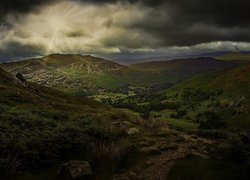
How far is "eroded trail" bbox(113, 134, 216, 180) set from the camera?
72.1ft

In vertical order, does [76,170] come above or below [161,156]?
above

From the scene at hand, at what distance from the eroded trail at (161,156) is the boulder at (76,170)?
2054mm

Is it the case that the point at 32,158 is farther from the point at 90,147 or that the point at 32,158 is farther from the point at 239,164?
the point at 239,164

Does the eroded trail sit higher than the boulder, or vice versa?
the boulder

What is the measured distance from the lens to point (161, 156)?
2683 cm

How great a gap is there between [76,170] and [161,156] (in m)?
8.91

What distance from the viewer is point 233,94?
19275 cm

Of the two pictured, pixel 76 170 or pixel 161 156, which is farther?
pixel 161 156

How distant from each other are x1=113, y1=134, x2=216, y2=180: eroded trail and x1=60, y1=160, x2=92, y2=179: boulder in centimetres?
205

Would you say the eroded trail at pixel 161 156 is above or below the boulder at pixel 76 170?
below

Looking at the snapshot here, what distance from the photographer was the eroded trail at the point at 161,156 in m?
22.0

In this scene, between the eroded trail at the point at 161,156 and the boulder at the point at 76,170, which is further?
the eroded trail at the point at 161,156

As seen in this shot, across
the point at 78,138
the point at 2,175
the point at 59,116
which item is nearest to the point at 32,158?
the point at 2,175

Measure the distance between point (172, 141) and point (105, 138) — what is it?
8.07 m
